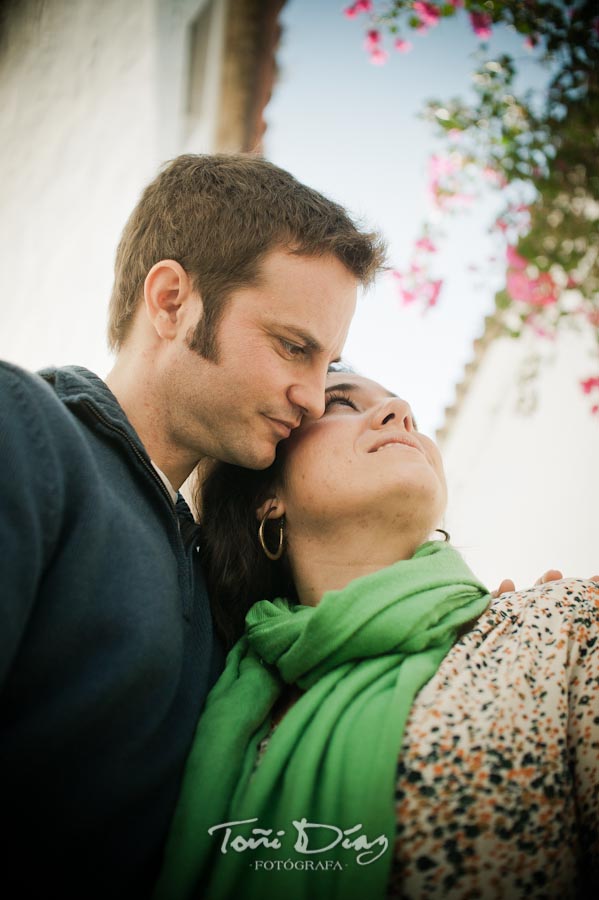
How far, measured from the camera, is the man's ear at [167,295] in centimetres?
197

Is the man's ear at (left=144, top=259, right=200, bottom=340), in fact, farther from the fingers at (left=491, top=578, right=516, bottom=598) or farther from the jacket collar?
the fingers at (left=491, top=578, right=516, bottom=598)

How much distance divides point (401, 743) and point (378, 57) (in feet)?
12.9

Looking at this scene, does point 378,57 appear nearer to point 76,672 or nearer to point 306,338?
point 306,338

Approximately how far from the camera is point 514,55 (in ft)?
10.4

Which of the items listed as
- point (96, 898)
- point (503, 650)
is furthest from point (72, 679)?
point (503, 650)

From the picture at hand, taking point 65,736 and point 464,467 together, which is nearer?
point 65,736

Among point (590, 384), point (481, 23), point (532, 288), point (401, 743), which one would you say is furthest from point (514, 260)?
point (401, 743)

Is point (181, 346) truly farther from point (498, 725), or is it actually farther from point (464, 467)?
point (464, 467)

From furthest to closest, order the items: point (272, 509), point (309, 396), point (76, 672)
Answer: point (272, 509), point (309, 396), point (76, 672)

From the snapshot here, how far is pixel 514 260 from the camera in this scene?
12.5 ft

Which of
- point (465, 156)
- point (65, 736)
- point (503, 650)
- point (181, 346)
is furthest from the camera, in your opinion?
point (465, 156)

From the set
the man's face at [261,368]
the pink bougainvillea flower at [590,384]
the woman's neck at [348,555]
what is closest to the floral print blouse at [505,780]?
the woman's neck at [348,555]

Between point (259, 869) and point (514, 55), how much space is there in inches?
149

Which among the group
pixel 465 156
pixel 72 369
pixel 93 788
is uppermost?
pixel 465 156
